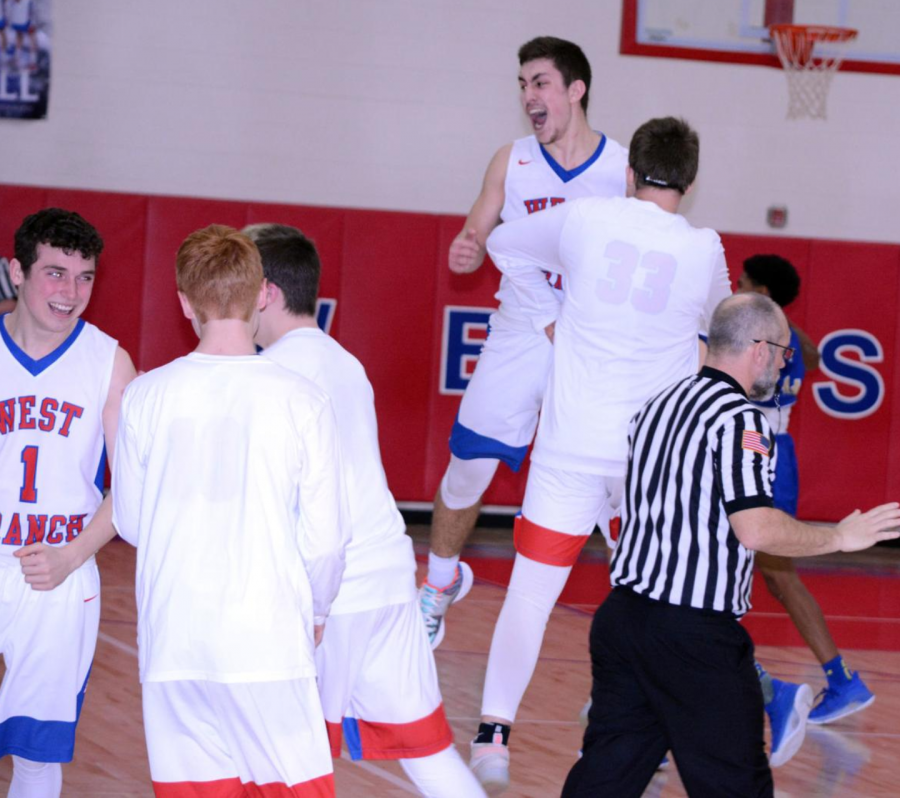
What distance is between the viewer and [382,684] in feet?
11.6

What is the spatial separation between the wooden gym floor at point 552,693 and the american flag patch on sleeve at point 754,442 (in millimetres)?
1869

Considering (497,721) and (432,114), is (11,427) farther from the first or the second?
(432,114)

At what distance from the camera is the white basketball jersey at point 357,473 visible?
349 cm

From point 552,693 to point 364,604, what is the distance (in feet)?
9.29

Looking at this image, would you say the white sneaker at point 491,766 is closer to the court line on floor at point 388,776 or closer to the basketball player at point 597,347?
the basketball player at point 597,347

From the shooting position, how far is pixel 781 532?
3.38 meters

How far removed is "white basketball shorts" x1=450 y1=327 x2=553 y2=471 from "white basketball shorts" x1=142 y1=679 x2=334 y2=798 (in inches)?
101

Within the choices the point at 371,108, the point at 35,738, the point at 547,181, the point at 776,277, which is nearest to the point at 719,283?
the point at 547,181

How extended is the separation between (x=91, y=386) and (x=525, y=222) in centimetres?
171

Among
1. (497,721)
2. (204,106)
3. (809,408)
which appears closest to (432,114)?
(204,106)

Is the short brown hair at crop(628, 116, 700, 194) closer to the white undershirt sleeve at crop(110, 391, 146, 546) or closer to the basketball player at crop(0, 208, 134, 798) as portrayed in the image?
the basketball player at crop(0, 208, 134, 798)

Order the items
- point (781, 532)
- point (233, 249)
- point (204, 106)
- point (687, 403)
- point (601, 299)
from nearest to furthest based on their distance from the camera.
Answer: point (233, 249)
point (781, 532)
point (687, 403)
point (601, 299)
point (204, 106)

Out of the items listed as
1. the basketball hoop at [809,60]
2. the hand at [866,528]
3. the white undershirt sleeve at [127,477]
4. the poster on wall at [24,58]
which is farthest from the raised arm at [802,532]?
the poster on wall at [24,58]

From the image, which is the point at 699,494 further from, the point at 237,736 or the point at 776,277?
the point at 776,277
